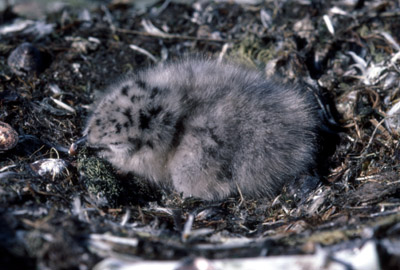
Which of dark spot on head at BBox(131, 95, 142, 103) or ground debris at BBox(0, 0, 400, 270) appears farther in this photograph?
dark spot on head at BBox(131, 95, 142, 103)

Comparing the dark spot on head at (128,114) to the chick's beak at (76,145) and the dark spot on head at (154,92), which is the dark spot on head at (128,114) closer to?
the dark spot on head at (154,92)

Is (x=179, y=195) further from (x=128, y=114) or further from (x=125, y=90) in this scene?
(x=125, y=90)

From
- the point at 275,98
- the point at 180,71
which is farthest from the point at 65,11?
the point at 275,98

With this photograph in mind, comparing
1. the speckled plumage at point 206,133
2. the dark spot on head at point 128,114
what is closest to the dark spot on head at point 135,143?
the speckled plumage at point 206,133

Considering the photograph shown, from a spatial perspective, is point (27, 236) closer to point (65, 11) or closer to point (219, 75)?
point (219, 75)

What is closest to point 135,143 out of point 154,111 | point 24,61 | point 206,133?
point 154,111

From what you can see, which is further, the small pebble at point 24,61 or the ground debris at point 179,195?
the small pebble at point 24,61

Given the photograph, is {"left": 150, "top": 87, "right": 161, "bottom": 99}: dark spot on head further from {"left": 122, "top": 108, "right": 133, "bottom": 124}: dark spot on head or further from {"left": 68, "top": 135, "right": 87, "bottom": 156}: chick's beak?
→ {"left": 68, "top": 135, "right": 87, "bottom": 156}: chick's beak

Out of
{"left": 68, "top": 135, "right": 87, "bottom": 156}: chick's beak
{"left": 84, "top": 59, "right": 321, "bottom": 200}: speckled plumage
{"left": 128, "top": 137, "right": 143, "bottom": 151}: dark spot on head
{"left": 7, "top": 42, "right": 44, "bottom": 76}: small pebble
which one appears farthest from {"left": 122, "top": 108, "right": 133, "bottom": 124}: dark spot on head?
{"left": 7, "top": 42, "right": 44, "bottom": 76}: small pebble
